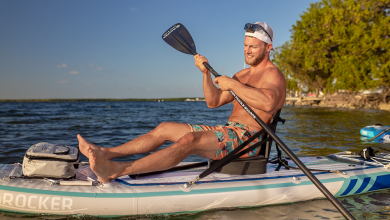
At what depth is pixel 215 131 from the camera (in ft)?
10.0

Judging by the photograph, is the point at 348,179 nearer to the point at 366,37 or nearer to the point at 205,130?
the point at 205,130

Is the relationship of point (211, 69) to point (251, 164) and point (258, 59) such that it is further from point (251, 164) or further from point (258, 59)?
point (251, 164)

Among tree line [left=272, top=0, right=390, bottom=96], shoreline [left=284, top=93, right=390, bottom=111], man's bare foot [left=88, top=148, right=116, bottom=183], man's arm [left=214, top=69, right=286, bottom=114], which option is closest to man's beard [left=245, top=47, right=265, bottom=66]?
man's arm [left=214, top=69, right=286, bottom=114]

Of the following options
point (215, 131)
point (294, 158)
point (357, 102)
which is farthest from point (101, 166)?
point (357, 102)

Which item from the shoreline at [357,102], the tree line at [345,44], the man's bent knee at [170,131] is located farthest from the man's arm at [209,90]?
the shoreline at [357,102]

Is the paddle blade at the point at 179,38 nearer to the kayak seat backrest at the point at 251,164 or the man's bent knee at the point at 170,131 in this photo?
the man's bent knee at the point at 170,131

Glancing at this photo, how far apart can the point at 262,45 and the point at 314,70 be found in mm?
32315

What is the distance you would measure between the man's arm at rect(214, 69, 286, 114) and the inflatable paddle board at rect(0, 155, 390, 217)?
3.17 ft

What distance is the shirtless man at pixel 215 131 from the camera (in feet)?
9.04

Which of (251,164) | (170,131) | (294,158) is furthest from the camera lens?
(251,164)

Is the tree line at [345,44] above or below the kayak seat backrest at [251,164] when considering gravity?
above

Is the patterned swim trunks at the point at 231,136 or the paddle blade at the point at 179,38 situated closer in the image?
the patterned swim trunks at the point at 231,136

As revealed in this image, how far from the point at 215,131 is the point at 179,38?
1610 mm

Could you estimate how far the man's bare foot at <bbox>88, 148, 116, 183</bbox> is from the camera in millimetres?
2496
